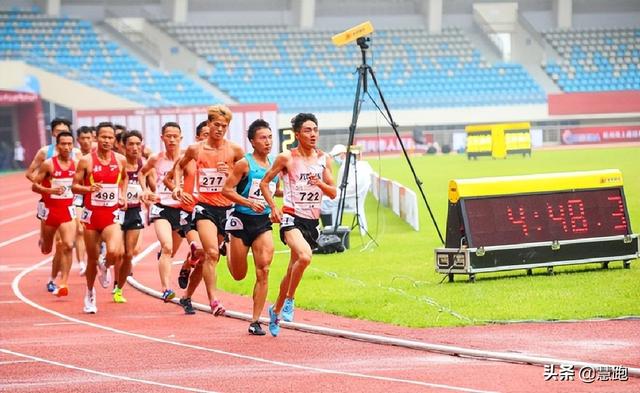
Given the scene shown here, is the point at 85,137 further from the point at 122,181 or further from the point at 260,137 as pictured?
the point at 260,137

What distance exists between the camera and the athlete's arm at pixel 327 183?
12.5 metres

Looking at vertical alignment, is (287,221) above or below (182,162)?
below

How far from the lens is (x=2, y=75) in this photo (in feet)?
181

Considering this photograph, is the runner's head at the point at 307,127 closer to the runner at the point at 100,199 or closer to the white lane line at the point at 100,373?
the white lane line at the point at 100,373

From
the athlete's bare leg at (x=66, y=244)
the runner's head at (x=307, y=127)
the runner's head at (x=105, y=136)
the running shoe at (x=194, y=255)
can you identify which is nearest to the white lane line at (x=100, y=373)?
the running shoe at (x=194, y=255)

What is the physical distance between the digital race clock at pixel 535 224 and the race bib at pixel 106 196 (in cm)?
388

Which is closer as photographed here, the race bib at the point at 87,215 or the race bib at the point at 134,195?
the race bib at the point at 87,215

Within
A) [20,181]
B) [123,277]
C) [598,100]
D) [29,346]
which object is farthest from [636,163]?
[29,346]

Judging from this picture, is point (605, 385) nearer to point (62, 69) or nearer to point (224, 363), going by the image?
point (224, 363)

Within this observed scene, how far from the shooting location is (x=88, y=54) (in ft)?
→ 214

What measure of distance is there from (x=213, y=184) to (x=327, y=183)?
1844mm

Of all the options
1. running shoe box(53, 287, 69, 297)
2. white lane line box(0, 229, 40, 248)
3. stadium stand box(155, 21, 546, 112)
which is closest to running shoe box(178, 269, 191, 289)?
running shoe box(53, 287, 69, 297)

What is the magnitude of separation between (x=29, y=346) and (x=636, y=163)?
32718 millimetres

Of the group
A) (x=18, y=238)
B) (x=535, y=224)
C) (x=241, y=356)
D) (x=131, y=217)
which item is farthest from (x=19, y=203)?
(x=241, y=356)
